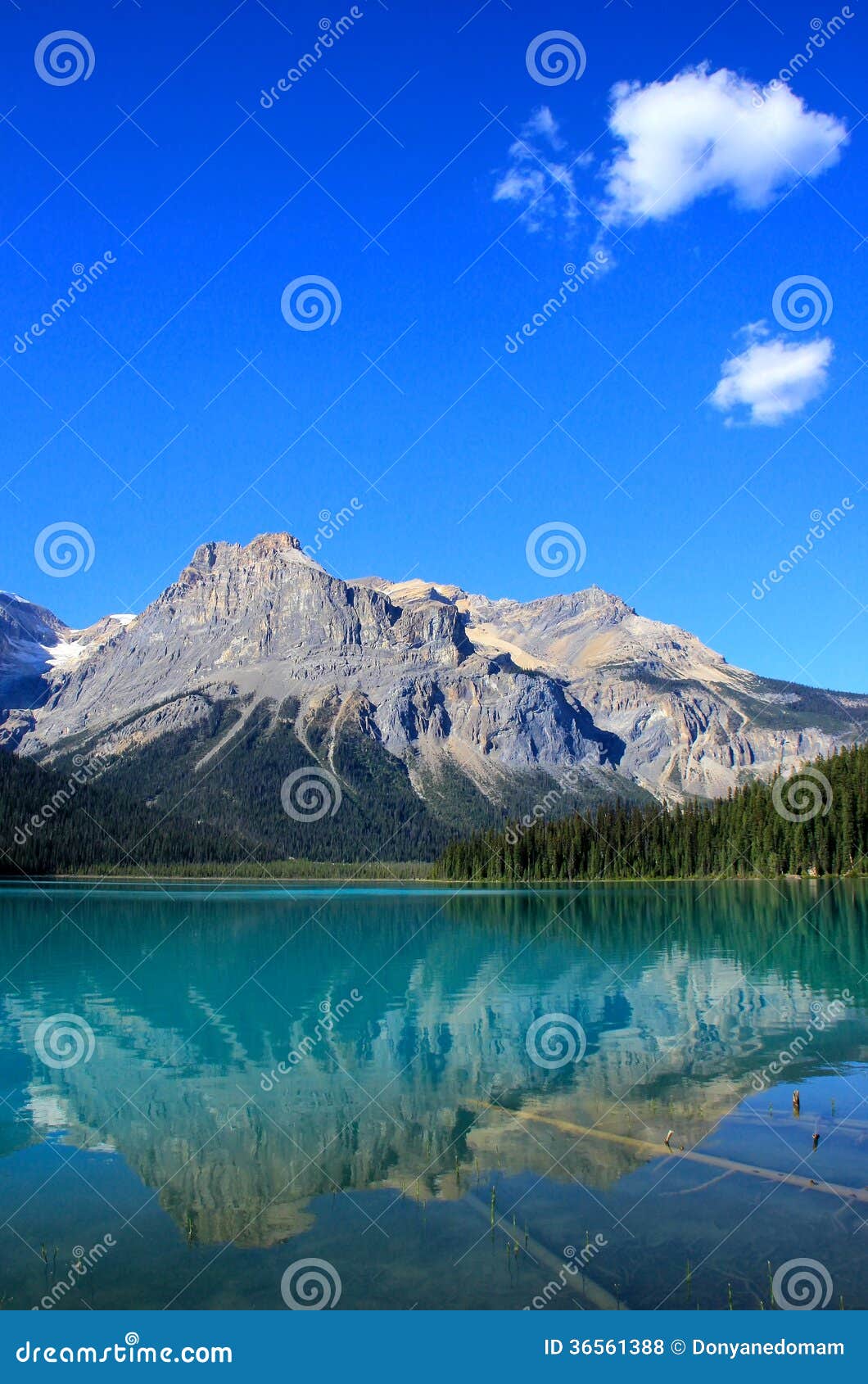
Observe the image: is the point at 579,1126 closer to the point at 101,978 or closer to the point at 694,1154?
the point at 694,1154

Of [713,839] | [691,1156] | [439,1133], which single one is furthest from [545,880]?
[691,1156]

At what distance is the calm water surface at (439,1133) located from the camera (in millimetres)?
14062

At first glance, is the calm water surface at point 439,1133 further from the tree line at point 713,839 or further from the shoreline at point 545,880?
the tree line at point 713,839

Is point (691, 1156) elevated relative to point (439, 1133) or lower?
elevated

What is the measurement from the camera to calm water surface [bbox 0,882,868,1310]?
14062 millimetres

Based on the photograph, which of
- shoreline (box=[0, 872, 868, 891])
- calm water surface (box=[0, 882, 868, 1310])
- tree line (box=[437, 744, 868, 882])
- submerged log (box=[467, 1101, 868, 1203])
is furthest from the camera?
shoreline (box=[0, 872, 868, 891])

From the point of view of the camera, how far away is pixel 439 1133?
20.7 m

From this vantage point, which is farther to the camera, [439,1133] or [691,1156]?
[439,1133]

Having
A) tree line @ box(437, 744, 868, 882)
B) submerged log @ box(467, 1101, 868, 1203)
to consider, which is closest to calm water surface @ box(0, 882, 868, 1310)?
submerged log @ box(467, 1101, 868, 1203)

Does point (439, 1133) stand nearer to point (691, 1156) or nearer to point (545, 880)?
point (691, 1156)

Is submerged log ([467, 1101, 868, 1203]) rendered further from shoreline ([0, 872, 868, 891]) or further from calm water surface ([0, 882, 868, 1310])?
shoreline ([0, 872, 868, 891])

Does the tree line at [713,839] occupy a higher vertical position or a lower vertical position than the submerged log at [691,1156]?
higher

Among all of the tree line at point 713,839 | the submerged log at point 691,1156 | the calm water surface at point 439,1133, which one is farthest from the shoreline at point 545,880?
the submerged log at point 691,1156

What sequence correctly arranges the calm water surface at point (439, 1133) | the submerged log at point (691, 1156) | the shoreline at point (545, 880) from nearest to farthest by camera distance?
the calm water surface at point (439, 1133), the submerged log at point (691, 1156), the shoreline at point (545, 880)
